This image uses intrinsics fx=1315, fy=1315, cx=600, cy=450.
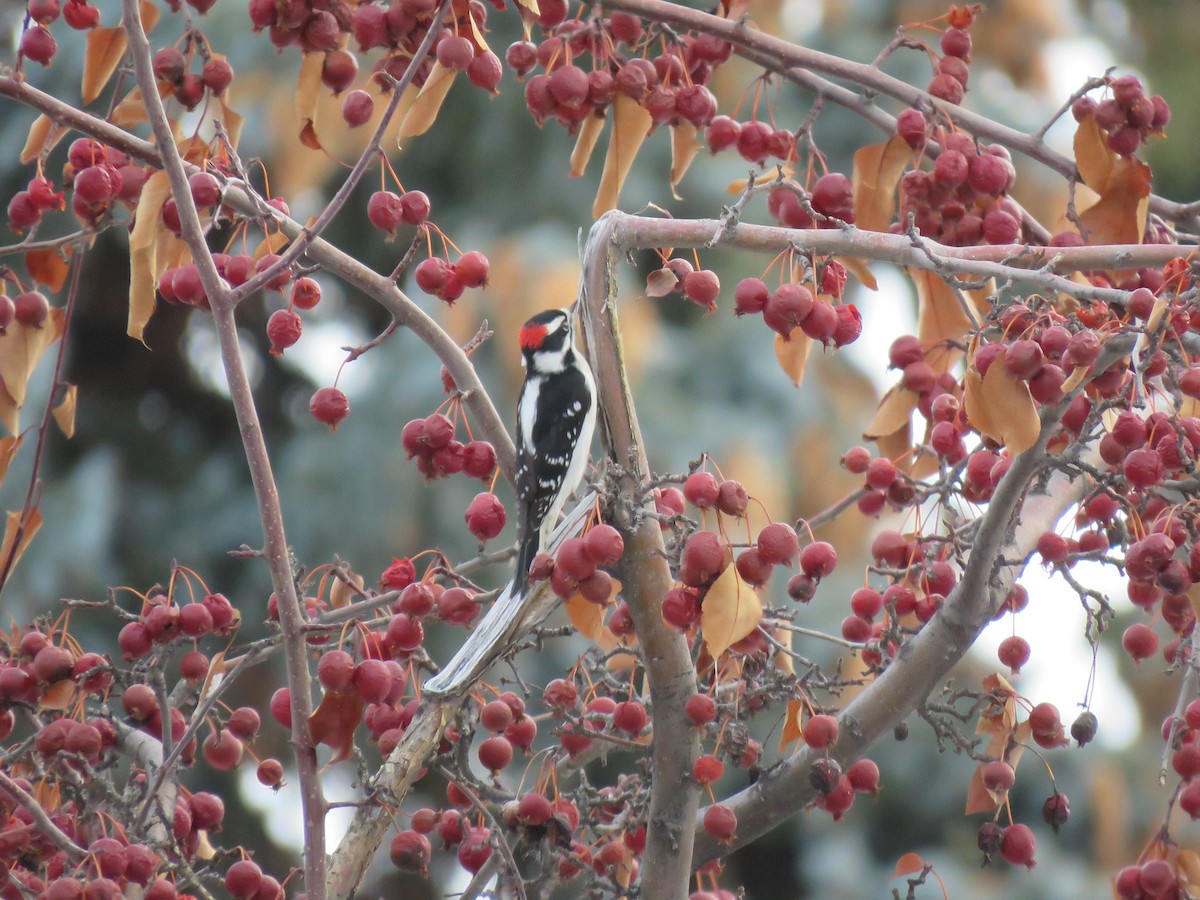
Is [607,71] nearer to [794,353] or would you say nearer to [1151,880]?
[794,353]

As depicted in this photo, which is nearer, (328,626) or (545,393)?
(328,626)

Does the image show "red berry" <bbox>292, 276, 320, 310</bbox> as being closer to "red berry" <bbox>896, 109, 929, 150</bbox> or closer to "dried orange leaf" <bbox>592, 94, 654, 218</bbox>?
"dried orange leaf" <bbox>592, 94, 654, 218</bbox>

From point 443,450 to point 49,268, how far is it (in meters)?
0.54

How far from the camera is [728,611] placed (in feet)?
4.25

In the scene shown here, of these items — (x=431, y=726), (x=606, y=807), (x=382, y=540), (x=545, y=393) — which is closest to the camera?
(x=431, y=726)

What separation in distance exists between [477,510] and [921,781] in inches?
223

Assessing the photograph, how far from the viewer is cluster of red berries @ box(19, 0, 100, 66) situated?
1.51 meters

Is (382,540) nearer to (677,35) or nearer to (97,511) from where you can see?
(97,511)

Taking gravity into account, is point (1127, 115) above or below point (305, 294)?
above

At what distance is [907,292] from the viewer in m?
6.83

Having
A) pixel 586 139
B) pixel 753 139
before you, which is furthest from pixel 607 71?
pixel 753 139

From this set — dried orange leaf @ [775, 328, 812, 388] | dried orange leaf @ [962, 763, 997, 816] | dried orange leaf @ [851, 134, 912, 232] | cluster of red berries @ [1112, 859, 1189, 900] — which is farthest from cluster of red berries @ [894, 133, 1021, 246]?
cluster of red berries @ [1112, 859, 1189, 900]

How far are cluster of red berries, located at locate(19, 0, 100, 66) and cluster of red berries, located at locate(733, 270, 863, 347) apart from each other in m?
0.83

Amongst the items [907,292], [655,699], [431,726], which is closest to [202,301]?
[431,726]
